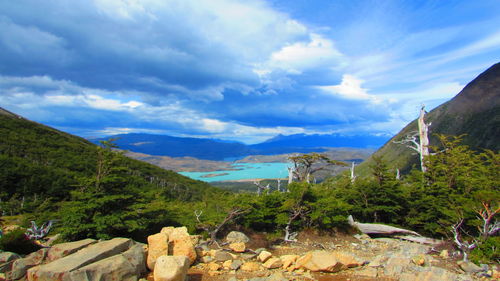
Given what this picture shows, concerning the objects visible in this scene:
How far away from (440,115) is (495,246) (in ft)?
293

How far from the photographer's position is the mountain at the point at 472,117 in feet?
182

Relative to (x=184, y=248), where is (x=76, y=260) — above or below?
above

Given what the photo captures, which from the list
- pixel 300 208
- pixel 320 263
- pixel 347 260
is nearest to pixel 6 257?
pixel 320 263

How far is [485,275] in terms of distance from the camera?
7.32 metres

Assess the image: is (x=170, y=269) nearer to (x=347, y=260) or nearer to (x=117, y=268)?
(x=117, y=268)

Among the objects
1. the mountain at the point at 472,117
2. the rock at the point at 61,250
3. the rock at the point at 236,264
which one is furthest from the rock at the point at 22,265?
the mountain at the point at 472,117

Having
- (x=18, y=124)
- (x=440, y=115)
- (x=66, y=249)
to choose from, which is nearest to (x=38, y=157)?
(x=18, y=124)

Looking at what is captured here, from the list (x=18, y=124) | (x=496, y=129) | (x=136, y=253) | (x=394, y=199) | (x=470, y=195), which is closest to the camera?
(x=136, y=253)

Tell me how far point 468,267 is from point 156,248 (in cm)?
908

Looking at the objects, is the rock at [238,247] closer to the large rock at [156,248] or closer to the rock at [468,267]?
the large rock at [156,248]

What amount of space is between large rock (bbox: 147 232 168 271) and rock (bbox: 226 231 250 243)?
3.21 m

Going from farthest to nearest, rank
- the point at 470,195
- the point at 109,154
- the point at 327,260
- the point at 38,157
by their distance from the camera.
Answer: the point at 38,157 → the point at 470,195 → the point at 109,154 → the point at 327,260

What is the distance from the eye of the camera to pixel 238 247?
28.2 feet

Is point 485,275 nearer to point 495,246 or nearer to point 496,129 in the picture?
point 495,246
